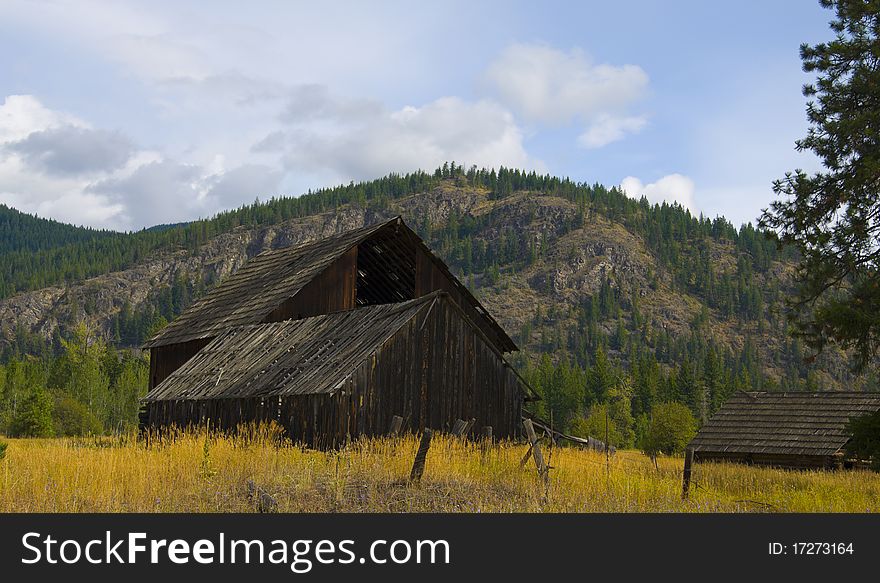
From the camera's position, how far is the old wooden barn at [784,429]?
39.6 meters

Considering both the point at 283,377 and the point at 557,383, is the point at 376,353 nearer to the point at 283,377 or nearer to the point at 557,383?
the point at 283,377

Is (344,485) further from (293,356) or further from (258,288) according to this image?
(258,288)

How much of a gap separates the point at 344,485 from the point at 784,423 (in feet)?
106

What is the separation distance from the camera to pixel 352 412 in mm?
23453

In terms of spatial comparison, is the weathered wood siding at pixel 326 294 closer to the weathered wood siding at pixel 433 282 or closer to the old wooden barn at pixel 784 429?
the weathered wood siding at pixel 433 282

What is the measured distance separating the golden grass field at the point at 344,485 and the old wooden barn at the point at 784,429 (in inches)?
780

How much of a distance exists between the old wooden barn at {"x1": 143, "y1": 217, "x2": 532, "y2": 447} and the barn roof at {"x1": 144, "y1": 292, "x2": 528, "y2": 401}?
0.16ft

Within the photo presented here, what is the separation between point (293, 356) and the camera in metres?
Answer: 26.5

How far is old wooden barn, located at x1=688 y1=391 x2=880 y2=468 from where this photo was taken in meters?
39.6

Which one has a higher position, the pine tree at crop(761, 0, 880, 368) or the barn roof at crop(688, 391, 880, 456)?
the pine tree at crop(761, 0, 880, 368)

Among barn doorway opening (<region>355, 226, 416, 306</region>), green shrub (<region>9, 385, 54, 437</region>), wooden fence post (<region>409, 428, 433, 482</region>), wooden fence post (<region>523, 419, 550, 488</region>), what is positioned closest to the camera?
wooden fence post (<region>409, 428, 433, 482</region>)

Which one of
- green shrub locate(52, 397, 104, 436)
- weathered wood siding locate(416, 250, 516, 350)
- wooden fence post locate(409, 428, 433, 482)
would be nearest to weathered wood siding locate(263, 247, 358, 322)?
weathered wood siding locate(416, 250, 516, 350)

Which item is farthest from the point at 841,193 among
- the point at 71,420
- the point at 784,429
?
the point at 71,420

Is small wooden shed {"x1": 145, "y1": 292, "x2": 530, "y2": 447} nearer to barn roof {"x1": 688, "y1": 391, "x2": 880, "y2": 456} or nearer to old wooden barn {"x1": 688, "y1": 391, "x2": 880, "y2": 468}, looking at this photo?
barn roof {"x1": 688, "y1": 391, "x2": 880, "y2": 456}
